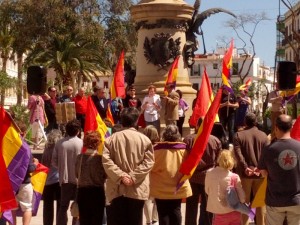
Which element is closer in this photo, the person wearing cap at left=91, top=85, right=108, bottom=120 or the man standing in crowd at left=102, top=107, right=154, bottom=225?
the man standing in crowd at left=102, top=107, right=154, bottom=225

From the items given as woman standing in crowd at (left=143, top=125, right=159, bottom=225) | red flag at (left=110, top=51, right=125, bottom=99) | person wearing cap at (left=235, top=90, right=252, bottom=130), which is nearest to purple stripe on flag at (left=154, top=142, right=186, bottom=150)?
woman standing in crowd at (left=143, top=125, right=159, bottom=225)

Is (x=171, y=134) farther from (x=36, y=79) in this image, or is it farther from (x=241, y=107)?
(x=241, y=107)

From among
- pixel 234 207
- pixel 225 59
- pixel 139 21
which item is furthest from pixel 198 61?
pixel 234 207

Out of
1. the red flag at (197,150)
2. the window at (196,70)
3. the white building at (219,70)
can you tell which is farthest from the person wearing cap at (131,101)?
the window at (196,70)

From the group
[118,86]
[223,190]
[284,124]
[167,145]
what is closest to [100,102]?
[118,86]

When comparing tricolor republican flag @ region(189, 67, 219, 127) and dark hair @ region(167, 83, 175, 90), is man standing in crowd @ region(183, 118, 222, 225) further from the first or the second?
dark hair @ region(167, 83, 175, 90)

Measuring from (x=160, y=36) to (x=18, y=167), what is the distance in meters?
14.9

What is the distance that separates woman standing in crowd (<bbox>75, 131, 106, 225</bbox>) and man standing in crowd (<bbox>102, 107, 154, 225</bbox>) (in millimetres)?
401

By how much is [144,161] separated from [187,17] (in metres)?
15.7

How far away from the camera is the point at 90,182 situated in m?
9.06

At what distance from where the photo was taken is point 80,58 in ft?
151

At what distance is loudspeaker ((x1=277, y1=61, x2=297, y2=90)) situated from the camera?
1185 cm

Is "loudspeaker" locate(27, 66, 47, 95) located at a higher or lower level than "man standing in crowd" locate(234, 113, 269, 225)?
higher

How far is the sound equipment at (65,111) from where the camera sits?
17797 mm
